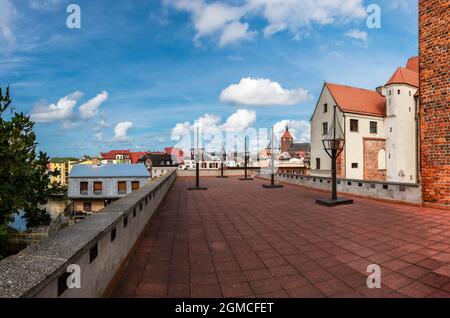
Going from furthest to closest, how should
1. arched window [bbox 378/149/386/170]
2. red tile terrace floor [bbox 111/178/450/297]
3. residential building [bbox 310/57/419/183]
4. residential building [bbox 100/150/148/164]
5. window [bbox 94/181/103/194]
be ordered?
residential building [bbox 100/150/148/164] < window [bbox 94/181/103/194] < arched window [bbox 378/149/386/170] < residential building [bbox 310/57/419/183] < red tile terrace floor [bbox 111/178/450/297]

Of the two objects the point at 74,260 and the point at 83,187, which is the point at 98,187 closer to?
the point at 83,187

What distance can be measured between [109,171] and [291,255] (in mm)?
38994

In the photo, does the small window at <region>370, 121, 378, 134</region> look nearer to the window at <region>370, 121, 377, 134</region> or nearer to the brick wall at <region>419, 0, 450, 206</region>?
the window at <region>370, 121, 377, 134</region>

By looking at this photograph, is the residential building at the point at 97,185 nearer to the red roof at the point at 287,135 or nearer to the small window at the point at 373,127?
the small window at the point at 373,127

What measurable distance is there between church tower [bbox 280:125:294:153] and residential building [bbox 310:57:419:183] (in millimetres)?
70628

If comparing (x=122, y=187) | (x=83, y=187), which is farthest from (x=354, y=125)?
(x=83, y=187)

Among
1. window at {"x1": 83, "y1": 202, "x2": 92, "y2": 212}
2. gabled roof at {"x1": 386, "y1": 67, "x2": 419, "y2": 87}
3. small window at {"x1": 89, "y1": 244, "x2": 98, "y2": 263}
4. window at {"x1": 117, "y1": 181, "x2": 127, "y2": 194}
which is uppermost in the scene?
gabled roof at {"x1": 386, "y1": 67, "x2": 419, "y2": 87}

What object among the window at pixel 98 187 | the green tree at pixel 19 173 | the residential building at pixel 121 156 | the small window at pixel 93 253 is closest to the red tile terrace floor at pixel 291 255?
the small window at pixel 93 253

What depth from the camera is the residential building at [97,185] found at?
35856 mm

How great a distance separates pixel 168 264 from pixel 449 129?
8.81 metres

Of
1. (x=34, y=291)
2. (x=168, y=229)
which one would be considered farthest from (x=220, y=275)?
(x=168, y=229)

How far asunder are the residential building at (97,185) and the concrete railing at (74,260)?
34.7m

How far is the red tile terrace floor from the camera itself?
9.69ft

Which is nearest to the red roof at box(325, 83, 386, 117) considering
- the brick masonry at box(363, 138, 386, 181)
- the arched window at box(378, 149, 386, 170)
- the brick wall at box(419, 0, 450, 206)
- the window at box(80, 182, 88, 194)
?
the brick masonry at box(363, 138, 386, 181)
